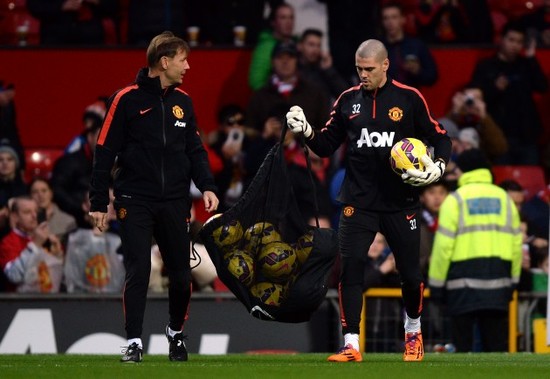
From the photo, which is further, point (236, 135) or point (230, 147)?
point (236, 135)

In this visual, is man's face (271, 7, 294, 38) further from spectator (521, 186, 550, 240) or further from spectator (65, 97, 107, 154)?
spectator (521, 186, 550, 240)

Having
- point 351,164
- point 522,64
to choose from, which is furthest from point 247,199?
point 522,64

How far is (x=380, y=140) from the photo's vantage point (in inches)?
447

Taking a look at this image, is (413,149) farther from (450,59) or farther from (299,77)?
(450,59)

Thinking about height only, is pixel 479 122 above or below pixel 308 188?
above

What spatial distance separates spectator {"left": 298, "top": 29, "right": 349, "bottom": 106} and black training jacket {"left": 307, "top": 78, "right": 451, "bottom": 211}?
666 cm

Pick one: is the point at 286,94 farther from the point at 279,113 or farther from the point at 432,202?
the point at 432,202

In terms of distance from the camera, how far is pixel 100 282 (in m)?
15.8

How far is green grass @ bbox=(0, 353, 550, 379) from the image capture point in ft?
32.4

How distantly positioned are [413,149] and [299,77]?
22.6ft

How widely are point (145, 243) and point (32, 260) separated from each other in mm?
5022

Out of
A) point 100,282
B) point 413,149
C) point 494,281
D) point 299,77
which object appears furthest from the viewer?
point 299,77

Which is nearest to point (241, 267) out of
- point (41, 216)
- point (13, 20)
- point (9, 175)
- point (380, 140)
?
point (380, 140)

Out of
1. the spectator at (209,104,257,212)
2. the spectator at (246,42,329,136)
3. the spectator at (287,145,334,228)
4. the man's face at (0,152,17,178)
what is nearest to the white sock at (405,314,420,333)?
the spectator at (287,145,334,228)
